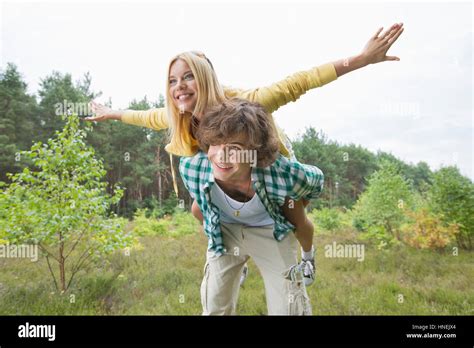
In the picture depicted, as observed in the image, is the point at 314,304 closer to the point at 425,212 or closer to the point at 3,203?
the point at 425,212

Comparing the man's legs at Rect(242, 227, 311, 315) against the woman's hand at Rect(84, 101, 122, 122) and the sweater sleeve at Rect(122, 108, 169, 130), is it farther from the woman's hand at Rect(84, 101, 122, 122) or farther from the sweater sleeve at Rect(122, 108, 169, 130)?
the woman's hand at Rect(84, 101, 122, 122)

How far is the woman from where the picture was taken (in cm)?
131

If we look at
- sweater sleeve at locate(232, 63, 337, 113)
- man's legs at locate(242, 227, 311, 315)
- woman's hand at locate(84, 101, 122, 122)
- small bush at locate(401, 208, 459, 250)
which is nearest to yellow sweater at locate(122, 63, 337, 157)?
sweater sleeve at locate(232, 63, 337, 113)

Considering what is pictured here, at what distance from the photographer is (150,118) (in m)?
1.59

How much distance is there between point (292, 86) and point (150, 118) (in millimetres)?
634

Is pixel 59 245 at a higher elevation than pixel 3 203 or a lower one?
lower

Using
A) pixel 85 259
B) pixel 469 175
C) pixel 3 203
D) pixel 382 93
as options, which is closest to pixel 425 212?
pixel 469 175

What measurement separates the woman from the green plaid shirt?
0.07 metres

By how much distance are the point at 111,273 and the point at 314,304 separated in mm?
1166

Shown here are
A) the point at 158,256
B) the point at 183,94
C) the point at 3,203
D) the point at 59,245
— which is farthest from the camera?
the point at 158,256
